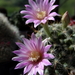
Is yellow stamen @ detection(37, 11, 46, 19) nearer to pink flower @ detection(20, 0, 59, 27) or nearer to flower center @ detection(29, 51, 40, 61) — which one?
pink flower @ detection(20, 0, 59, 27)

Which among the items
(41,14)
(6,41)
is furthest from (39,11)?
(6,41)

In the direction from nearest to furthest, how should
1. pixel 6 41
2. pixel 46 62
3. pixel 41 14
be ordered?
1. pixel 46 62
2. pixel 41 14
3. pixel 6 41

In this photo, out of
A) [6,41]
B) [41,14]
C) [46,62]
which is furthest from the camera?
[6,41]

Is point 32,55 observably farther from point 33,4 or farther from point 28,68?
point 33,4

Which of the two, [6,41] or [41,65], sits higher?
[6,41]

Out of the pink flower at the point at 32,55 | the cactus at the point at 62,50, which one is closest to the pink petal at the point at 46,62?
the pink flower at the point at 32,55

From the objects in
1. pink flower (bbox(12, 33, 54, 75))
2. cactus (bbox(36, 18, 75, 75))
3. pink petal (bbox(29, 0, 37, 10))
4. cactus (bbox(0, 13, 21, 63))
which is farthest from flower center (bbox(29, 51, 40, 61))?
cactus (bbox(0, 13, 21, 63))

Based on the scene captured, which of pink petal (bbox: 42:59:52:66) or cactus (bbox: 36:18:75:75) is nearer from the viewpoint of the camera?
pink petal (bbox: 42:59:52:66)

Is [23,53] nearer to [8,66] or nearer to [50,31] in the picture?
[50,31]

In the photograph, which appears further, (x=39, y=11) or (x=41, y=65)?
(x=39, y=11)
